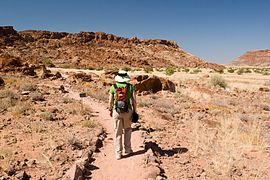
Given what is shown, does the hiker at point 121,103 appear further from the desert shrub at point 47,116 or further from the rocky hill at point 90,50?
the rocky hill at point 90,50

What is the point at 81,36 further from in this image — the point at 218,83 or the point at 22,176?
the point at 22,176

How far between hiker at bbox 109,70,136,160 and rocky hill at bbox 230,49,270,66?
492 ft

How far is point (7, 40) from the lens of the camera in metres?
67.8

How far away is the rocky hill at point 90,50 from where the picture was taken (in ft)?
203

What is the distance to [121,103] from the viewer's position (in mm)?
5867

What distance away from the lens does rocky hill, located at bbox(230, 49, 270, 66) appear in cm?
14756

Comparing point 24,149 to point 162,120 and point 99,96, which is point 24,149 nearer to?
point 162,120

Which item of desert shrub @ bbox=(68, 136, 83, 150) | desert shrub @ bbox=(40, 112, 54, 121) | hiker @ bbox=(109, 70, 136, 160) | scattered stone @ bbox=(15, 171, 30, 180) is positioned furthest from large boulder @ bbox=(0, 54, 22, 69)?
scattered stone @ bbox=(15, 171, 30, 180)

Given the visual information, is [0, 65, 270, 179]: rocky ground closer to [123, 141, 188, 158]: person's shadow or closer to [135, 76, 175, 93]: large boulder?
[123, 141, 188, 158]: person's shadow

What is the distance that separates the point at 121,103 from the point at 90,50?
66.9 m

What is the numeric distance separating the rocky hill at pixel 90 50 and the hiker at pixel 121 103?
49.8 m

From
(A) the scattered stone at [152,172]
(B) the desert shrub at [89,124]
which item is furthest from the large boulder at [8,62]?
(A) the scattered stone at [152,172]

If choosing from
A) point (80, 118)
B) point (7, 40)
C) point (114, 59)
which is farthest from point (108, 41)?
point (80, 118)

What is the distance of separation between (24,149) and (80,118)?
10.3ft
